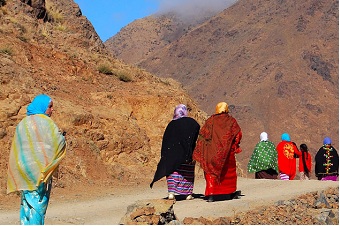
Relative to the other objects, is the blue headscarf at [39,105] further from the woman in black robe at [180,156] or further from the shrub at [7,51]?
the shrub at [7,51]

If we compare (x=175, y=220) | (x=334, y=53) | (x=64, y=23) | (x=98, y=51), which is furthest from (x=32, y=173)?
(x=334, y=53)

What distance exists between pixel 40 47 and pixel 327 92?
→ 60775mm

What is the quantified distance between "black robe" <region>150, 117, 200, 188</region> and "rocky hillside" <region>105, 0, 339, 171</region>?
4935cm

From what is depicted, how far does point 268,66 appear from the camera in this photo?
3132 inches

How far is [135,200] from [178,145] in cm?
163

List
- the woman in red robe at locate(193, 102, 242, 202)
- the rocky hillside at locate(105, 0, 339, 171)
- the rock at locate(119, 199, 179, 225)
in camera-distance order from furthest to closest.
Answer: the rocky hillside at locate(105, 0, 339, 171)
the woman in red robe at locate(193, 102, 242, 202)
the rock at locate(119, 199, 179, 225)

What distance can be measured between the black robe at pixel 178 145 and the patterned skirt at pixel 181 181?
9 centimetres

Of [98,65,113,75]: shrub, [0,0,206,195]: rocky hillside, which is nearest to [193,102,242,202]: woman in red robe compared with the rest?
[0,0,206,195]: rocky hillside

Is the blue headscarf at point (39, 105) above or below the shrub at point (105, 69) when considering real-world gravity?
below

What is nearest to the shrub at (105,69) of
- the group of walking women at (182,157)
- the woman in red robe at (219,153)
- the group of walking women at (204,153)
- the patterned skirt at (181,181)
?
the group of walking women at (182,157)

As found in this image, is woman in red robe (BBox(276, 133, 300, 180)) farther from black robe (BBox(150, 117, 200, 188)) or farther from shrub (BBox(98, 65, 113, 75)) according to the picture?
shrub (BBox(98, 65, 113, 75))

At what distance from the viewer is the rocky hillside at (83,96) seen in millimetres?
14883

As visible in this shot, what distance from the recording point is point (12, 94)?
50.1 ft

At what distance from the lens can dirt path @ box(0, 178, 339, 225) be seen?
9.05 m
